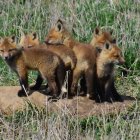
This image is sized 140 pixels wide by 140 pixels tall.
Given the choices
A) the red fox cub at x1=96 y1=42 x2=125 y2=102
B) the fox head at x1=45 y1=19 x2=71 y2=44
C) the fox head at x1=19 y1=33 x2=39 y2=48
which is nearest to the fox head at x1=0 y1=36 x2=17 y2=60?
the fox head at x1=19 y1=33 x2=39 y2=48

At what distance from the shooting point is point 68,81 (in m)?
8.75

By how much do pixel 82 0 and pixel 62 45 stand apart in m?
3.62

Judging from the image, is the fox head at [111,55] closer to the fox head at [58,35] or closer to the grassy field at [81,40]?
the grassy field at [81,40]

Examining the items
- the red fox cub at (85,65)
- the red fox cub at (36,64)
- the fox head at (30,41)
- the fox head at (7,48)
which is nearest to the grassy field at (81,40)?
the red fox cub at (36,64)

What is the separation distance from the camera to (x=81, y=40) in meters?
11.3

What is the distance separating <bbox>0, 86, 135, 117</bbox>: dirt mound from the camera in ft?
27.5

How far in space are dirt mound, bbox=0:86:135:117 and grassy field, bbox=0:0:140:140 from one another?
0.17 m

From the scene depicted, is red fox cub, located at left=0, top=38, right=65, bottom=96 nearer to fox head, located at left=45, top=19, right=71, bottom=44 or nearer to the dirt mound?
the dirt mound

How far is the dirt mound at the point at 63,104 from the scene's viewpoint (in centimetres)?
839

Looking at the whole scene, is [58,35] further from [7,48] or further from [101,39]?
[7,48]

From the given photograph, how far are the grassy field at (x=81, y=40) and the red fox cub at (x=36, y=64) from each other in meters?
0.46

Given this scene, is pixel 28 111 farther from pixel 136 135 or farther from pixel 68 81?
pixel 136 135

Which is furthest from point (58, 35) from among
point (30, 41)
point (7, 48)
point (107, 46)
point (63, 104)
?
point (63, 104)

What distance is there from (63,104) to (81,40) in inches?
122
